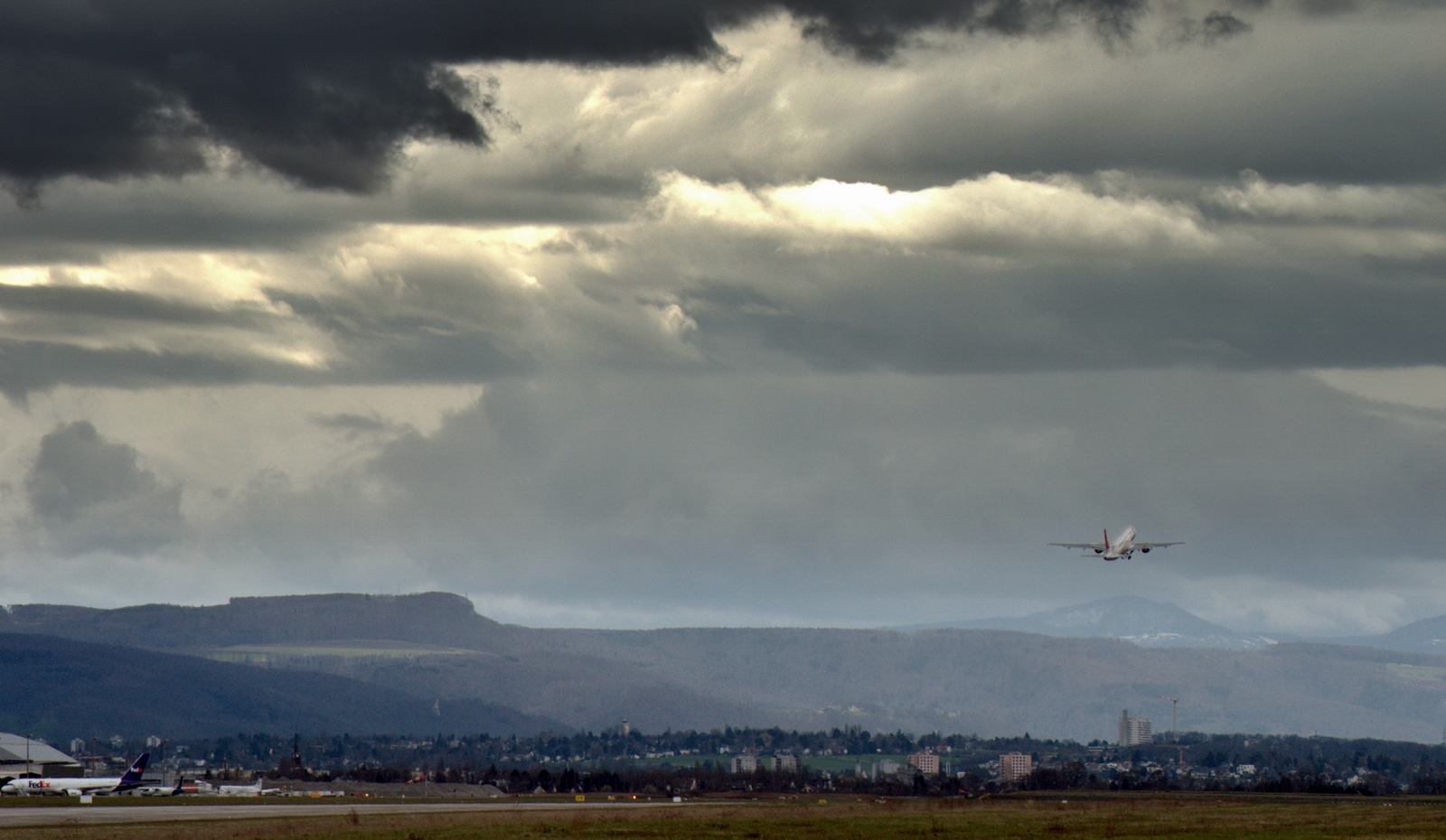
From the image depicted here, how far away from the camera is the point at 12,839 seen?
583 ft

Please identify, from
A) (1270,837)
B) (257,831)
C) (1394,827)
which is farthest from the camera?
(257,831)

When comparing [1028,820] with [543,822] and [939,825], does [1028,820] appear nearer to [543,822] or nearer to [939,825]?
[939,825]

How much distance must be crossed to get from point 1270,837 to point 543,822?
247 ft

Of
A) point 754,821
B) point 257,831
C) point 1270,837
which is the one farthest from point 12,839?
point 1270,837

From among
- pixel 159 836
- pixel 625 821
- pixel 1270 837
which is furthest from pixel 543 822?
pixel 1270 837

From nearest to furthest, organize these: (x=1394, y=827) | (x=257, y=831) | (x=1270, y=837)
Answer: (x=1270, y=837) < (x=1394, y=827) < (x=257, y=831)

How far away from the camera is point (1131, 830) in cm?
16862

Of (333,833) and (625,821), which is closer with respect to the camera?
(333,833)

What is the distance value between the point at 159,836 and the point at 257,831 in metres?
9.85

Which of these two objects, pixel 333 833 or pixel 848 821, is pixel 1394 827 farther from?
pixel 333 833

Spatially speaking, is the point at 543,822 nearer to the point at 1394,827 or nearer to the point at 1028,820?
the point at 1028,820

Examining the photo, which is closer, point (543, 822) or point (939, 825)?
point (939, 825)

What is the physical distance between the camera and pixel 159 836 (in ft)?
593

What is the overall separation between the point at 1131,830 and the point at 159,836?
96.2 meters
